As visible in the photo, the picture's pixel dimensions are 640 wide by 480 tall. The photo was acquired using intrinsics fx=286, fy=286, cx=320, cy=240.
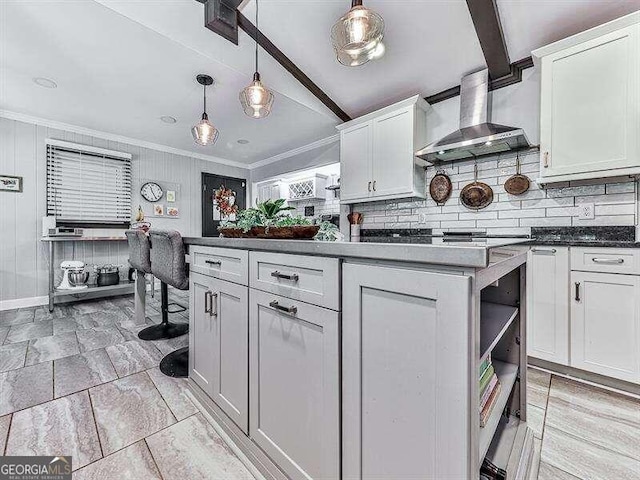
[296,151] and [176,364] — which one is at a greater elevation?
[296,151]

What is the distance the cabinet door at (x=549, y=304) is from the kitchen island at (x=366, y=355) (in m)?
Result: 1.05

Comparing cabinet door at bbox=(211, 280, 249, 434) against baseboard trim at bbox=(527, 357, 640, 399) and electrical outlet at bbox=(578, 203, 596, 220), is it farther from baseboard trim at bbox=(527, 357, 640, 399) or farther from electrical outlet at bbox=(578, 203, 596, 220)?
electrical outlet at bbox=(578, 203, 596, 220)

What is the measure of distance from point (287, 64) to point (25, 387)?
327cm

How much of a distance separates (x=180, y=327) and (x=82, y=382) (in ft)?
3.28

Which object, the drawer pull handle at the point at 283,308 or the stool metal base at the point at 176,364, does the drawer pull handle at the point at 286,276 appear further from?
the stool metal base at the point at 176,364

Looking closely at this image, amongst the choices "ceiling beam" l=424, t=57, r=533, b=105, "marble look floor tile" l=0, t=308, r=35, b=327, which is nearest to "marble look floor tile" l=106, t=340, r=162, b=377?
"marble look floor tile" l=0, t=308, r=35, b=327

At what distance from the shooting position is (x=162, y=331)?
2688 millimetres

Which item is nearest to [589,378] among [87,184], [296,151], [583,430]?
[583,430]

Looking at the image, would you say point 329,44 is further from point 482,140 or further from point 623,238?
point 623,238

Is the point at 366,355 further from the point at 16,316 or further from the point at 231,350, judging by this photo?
the point at 16,316

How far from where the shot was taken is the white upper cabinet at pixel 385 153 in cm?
287

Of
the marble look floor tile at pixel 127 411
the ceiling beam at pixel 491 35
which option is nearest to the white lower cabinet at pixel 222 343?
the marble look floor tile at pixel 127 411

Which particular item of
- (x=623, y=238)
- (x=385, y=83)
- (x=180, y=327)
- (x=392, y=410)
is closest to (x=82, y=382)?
(x=180, y=327)

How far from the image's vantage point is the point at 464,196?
275 cm
